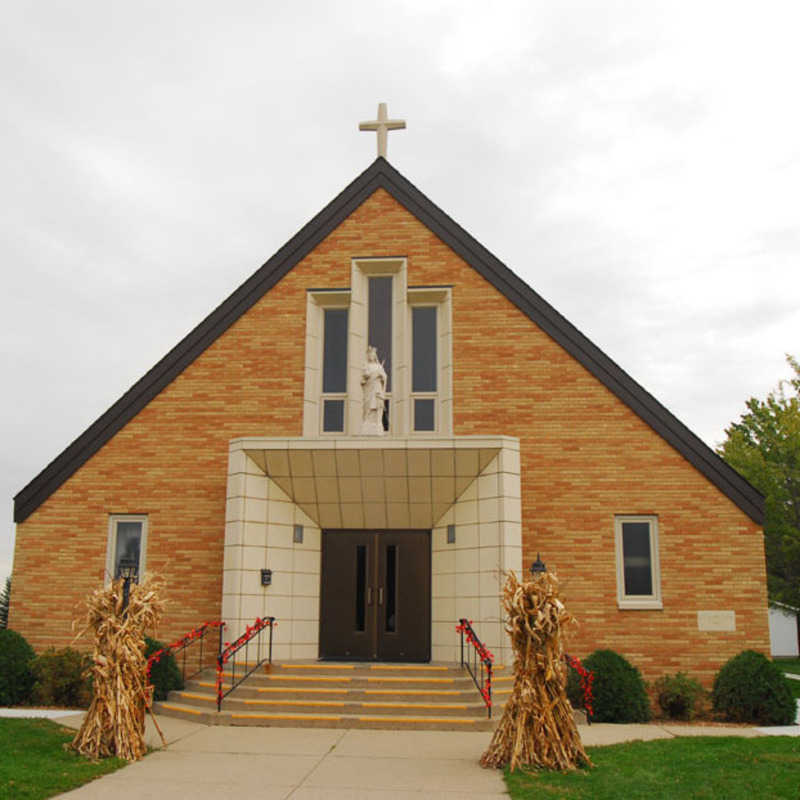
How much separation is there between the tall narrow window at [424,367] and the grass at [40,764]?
28.2ft

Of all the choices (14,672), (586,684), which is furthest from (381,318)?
(14,672)

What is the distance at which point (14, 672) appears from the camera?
50.8ft

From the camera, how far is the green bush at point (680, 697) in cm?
1507

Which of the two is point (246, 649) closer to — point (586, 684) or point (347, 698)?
point (347, 698)

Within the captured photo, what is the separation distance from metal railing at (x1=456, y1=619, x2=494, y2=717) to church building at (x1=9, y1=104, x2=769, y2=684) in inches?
19.3

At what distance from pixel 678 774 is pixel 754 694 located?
5.27 metres

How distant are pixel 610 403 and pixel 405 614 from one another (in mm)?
5671

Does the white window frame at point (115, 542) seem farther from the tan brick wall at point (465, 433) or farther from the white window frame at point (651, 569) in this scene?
the white window frame at point (651, 569)

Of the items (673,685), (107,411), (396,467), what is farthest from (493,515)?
(107,411)

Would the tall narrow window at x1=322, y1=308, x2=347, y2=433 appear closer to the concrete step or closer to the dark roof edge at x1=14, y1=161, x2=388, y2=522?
the dark roof edge at x1=14, y1=161, x2=388, y2=522

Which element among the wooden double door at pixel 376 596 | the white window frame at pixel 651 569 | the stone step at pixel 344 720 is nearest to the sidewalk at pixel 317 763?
the stone step at pixel 344 720

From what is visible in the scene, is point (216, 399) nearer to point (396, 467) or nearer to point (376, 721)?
point (396, 467)

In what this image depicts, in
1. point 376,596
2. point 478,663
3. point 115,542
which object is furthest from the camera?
point 115,542

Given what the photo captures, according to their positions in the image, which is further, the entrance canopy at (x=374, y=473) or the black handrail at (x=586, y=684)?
the entrance canopy at (x=374, y=473)
